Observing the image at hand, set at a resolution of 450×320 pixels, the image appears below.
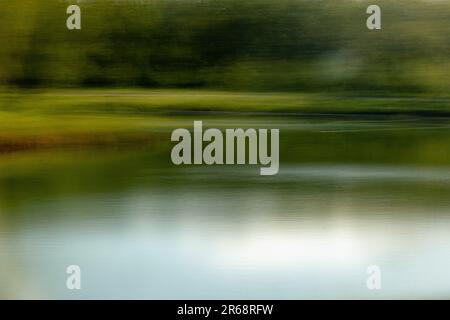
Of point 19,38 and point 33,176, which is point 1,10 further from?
point 33,176

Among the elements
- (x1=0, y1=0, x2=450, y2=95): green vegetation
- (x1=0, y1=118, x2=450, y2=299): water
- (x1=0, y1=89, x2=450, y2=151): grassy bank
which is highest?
(x1=0, y1=0, x2=450, y2=95): green vegetation

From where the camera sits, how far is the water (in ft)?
12.7

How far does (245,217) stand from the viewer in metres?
4.65

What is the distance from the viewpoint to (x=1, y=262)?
13.6 ft

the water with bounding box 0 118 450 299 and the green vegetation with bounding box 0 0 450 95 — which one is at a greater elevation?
the green vegetation with bounding box 0 0 450 95

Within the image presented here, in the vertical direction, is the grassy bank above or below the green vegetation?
below

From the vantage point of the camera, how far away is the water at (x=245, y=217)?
12.7 ft

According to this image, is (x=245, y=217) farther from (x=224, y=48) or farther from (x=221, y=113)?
Answer: (x=224, y=48)

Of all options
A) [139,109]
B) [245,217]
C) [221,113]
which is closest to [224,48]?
[221,113]

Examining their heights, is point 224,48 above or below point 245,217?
above

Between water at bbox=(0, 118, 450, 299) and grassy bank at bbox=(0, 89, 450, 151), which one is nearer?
water at bbox=(0, 118, 450, 299)

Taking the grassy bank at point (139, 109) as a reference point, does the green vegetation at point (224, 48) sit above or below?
above

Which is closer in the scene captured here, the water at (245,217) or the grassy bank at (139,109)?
the water at (245,217)
